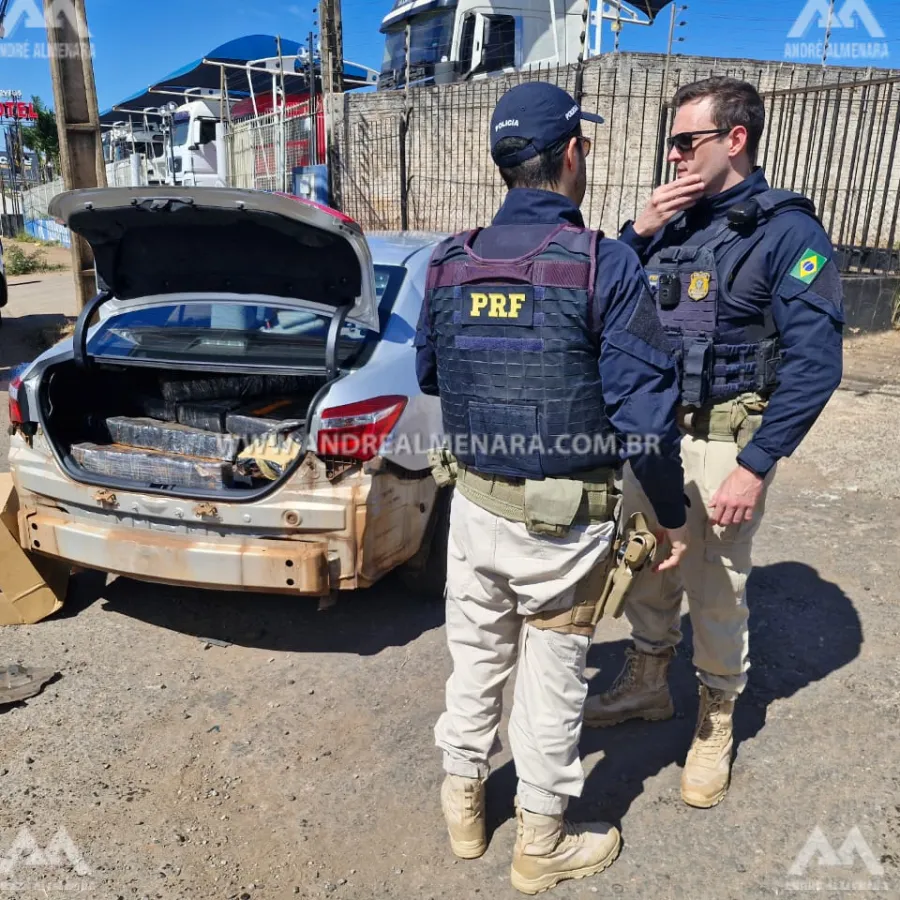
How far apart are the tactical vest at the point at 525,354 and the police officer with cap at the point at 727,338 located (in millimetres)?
540

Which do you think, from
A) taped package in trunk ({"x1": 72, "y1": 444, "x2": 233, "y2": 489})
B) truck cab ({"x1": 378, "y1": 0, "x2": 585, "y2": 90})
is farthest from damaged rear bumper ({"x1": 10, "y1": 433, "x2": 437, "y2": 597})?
truck cab ({"x1": 378, "y1": 0, "x2": 585, "y2": 90})

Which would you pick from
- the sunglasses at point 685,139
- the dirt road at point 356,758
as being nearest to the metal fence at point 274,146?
the dirt road at point 356,758

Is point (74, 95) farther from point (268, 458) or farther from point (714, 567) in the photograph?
point (714, 567)

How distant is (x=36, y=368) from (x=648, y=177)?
8.68m

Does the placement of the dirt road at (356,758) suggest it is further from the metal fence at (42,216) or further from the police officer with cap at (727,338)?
the metal fence at (42,216)

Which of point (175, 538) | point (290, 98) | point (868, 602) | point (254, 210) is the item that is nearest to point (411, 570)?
point (175, 538)

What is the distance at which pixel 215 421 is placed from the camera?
3471 mm

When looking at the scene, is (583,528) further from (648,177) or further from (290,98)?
(290,98)

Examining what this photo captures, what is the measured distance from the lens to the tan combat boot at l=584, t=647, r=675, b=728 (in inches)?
106

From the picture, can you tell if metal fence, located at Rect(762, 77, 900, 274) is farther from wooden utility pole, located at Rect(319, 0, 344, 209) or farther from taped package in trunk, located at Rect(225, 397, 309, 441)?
taped package in trunk, located at Rect(225, 397, 309, 441)

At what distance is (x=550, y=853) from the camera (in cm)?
202

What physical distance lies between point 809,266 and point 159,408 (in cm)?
283

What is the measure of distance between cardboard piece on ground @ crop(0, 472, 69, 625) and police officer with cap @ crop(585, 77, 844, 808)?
2.45m

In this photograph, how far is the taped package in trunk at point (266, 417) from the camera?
128 inches
